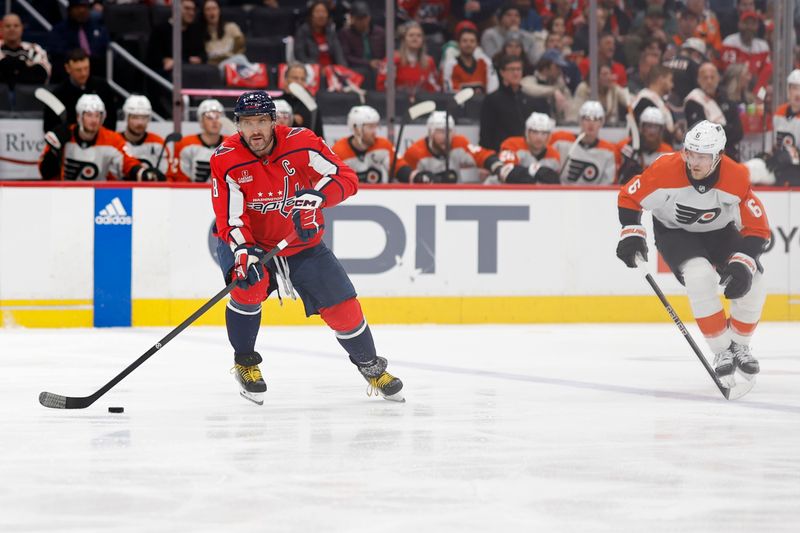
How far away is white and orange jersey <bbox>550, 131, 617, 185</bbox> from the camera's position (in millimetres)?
9477

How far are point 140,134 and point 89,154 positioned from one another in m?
0.38

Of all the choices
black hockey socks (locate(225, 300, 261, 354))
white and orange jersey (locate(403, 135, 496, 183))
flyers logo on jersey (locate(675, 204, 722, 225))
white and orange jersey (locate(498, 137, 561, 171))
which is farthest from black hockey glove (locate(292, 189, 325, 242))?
white and orange jersey (locate(498, 137, 561, 171))

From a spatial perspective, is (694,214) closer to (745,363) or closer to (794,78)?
(745,363)

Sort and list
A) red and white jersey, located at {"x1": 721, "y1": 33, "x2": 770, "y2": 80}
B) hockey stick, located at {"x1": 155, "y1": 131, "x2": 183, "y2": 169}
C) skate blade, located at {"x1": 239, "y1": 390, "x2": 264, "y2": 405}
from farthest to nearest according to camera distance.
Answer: red and white jersey, located at {"x1": 721, "y1": 33, "x2": 770, "y2": 80} < hockey stick, located at {"x1": 155, "y1": 131, "x2": 183, "y2": 169} < skate blade, located at {"x1": 239, "y1": 390, "x2": 264, "y2": 405}

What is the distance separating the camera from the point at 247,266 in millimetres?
4770

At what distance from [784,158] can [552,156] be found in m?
1.59

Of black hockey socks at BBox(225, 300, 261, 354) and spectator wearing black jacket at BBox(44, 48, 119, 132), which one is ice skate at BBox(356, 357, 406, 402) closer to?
black hockey socks at BBox(225, 300, 261, 354)

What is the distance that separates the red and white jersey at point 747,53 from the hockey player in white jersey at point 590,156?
1.69 meters

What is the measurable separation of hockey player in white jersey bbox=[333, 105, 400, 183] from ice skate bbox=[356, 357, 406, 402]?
4.04m

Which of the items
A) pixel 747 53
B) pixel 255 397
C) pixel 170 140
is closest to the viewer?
pixel 255 397

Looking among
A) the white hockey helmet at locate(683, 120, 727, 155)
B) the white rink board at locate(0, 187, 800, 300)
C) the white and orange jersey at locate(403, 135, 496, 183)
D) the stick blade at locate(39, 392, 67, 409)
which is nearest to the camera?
the stick blade at locate(39, 392, 67, 409)

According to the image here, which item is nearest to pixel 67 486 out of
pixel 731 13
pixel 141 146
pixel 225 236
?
pixel 225 236

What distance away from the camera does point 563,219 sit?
8.98 meters

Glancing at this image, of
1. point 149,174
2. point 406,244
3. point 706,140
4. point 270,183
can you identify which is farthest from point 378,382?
point 149,174
